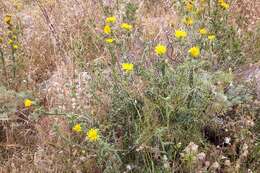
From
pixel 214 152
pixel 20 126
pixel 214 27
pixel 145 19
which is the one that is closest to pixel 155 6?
pixel 145 19

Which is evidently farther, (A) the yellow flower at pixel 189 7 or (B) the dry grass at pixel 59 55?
(A) the yellow flower at pixel 189 7

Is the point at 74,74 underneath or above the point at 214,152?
above

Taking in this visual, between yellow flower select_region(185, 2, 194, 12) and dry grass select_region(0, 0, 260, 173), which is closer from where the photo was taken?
dry grass select_region(0, 0, 260, 173)

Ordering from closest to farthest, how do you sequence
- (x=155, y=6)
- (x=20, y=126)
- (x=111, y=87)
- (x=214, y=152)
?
(x=214, y=152)
(x=111, y=87)
(x=20, y=126)
(x=155, y=6)

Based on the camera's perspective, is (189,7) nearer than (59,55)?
Yes

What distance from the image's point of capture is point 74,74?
3250 millimetres

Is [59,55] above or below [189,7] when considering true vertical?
below

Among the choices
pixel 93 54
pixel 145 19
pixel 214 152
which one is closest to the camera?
pixel 214 152

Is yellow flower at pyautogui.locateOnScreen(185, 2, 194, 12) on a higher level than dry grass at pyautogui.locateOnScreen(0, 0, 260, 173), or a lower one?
higher

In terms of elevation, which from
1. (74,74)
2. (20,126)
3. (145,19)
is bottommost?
(20,126)

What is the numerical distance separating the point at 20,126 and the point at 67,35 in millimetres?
1259

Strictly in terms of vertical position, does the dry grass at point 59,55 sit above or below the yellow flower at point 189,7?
below

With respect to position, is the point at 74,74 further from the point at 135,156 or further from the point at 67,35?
the point at 135,156

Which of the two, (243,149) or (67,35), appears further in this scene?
(67,35)
